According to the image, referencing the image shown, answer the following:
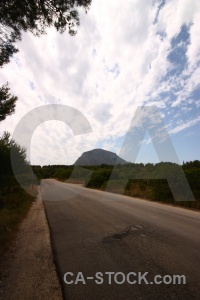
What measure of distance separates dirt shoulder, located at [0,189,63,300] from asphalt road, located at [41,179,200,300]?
22cm

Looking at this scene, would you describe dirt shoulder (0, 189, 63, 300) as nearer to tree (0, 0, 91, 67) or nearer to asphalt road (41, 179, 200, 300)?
asphalt road (41, 179, 200, 300)

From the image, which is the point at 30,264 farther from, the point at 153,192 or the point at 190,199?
the point at 153,192

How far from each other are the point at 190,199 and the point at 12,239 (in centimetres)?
1018

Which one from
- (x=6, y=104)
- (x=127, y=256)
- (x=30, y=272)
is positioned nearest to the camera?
(x=30, y=272)

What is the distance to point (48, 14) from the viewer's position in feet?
27.1

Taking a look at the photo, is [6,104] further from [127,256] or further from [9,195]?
[127,256]

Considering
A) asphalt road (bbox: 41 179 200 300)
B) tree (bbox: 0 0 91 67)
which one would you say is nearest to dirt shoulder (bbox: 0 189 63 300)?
asphalt road (bbox: 41 179 200 300)

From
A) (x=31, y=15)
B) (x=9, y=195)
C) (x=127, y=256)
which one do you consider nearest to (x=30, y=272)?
(x=127, y=256)

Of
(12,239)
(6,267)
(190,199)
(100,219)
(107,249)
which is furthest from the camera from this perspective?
(190,199)

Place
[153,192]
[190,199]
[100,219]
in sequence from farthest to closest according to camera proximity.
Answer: [153,192], [190,199], [100,219]

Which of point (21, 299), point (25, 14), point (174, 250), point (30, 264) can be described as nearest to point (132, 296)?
point (21, 299)

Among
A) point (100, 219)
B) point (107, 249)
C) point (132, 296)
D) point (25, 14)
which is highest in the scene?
point (25, 14)

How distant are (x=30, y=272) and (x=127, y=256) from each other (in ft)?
6.62

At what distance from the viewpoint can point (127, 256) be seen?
5.51 metres
